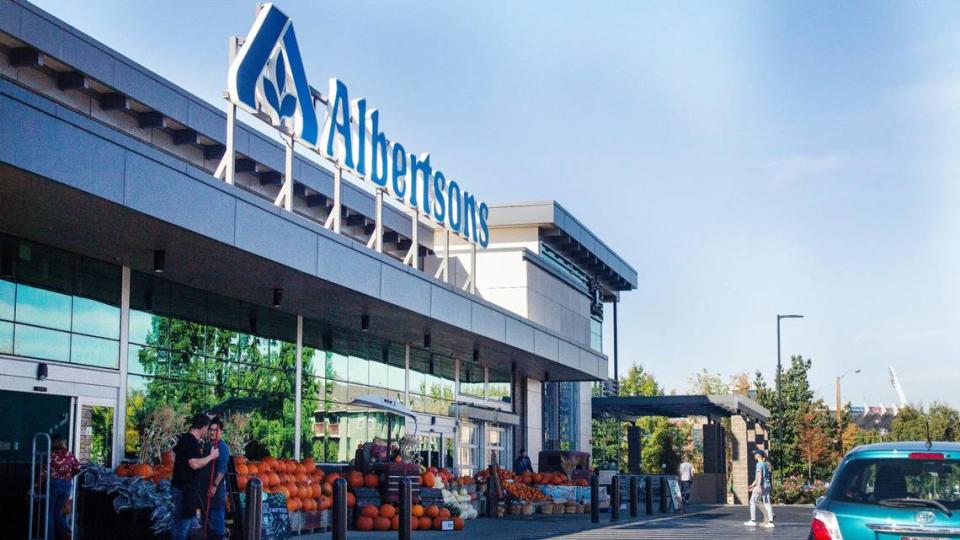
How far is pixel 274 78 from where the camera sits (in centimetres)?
2080

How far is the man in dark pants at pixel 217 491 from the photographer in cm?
1545

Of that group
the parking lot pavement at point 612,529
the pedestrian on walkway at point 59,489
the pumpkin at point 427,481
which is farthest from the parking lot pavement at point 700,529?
the pedestrian on walkway at point 59,489

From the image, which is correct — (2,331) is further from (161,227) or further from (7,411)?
(161,227)

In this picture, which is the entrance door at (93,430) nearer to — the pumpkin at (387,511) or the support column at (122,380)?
the support column at (122,380)

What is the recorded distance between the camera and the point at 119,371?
65.6 ft

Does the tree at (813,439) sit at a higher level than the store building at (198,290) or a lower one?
lower

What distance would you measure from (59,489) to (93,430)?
2518 millimetres

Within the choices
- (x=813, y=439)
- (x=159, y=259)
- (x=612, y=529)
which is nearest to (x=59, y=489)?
(x=159, y=259)

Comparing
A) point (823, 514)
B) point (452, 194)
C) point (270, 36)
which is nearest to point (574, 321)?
point (452, 194)

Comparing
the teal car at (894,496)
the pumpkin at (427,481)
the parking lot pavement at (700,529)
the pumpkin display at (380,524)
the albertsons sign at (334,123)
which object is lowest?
the parking lot pavement at (700,529)

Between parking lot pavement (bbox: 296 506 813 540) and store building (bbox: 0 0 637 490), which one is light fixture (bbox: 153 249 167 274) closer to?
store building (bbox: 0 0 637 490)

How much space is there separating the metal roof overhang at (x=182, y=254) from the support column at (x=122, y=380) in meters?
0.41

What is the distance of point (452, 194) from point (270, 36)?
10816 millimetres

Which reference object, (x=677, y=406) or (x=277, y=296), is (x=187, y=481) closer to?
(x=277, y=296)
